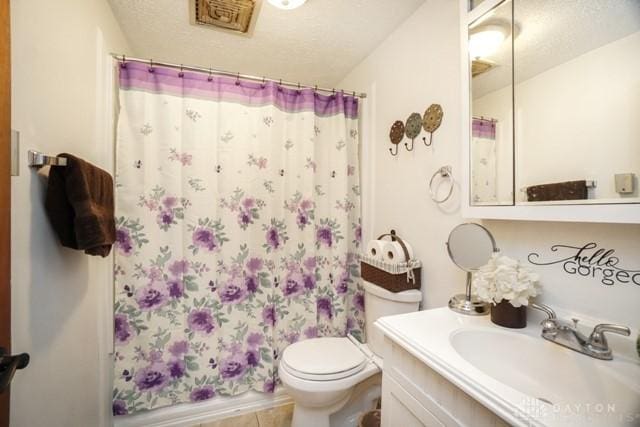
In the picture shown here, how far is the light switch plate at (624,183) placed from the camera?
642mm

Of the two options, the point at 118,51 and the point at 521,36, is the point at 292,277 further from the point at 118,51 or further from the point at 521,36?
the point at 118,51

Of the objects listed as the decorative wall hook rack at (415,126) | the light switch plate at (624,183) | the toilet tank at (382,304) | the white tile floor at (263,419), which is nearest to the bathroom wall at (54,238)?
the white tile floor at (263,419)

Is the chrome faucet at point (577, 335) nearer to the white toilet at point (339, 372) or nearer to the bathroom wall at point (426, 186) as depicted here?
the bathroom wall at point (426, 186)

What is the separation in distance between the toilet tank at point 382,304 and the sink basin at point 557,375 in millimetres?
427

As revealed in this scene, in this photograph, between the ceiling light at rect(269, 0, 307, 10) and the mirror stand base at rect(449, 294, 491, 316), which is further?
the ceiling light at rect(269, 0, 307, 10)

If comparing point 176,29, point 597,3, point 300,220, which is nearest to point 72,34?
point 176,29

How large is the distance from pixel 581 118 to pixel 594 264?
0.42m

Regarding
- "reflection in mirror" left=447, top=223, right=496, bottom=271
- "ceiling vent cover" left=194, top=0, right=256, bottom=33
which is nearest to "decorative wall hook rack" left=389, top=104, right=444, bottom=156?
"reflection in mirror" left=447, top=223, right=496, bottom=271

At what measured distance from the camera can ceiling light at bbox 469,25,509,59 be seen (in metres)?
0.93

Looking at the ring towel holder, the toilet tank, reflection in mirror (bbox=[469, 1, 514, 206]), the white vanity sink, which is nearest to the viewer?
the white vanity sink

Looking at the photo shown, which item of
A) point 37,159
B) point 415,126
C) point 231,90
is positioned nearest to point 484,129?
point 415,126

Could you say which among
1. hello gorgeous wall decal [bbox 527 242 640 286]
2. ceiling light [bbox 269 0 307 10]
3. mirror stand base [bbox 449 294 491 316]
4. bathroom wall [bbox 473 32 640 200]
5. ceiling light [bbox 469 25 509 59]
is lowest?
mirror stand base [bbox 449 294 491 316]

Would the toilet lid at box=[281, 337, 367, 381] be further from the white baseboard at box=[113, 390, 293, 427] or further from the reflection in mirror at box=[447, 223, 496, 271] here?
the reflection in mirror at box=[447, 223, 496, 271]

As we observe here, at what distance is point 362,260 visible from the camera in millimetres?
1474
